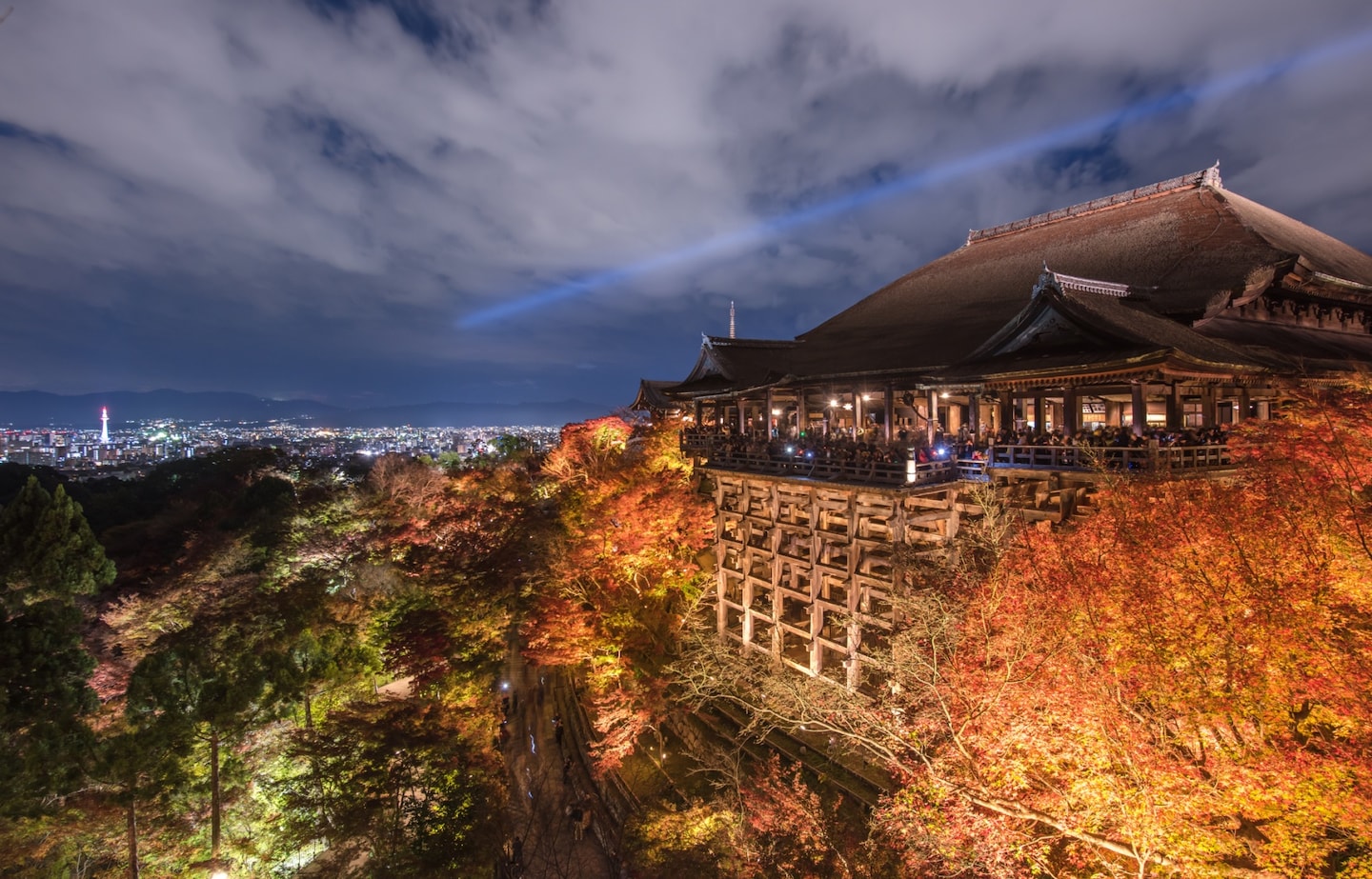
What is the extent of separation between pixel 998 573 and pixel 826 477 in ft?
18.1

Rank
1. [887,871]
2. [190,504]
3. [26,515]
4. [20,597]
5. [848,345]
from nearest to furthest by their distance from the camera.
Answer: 1. [887,871]
2. [20,597]
3. [26,515]
4. [848,345]
5. [190,504]

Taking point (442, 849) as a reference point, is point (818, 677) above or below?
above

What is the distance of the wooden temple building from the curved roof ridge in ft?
0.42

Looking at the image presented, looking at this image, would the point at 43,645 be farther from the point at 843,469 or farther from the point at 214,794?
the point at 843,469

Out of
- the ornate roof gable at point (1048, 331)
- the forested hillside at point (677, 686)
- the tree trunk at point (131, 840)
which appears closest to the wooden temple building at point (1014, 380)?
the ornate roof gable at point (1048, 331)

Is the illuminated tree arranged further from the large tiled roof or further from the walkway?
the large tiled roof

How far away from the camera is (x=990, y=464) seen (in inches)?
604

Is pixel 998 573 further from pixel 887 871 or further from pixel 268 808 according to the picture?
pixel 268 808

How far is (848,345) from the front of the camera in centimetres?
2605

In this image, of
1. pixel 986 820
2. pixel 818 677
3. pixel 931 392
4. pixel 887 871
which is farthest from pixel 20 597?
pixel 931 392

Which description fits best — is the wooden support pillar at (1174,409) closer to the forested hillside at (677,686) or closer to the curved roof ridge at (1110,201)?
the forested hillside at (677,686)

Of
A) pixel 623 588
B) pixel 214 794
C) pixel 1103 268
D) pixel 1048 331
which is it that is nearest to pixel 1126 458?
pixel 1048 331

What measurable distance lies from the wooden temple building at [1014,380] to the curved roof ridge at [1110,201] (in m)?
0.13

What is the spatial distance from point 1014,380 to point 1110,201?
64.4 ft
